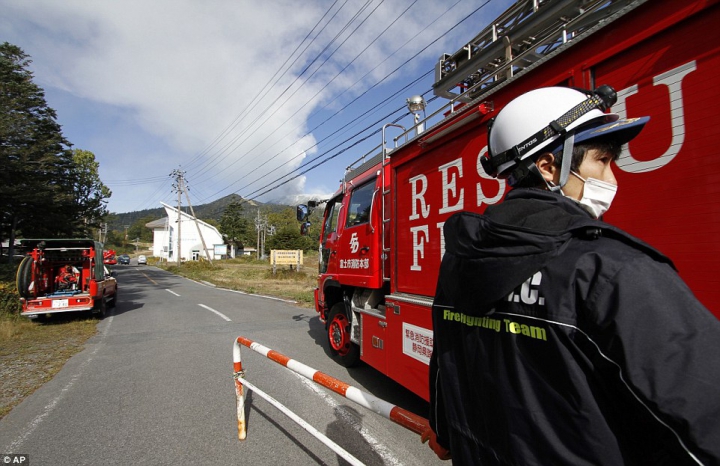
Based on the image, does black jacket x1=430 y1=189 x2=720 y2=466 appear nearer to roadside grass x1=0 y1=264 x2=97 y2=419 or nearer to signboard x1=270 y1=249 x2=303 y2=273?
roadside grass x1=0 y1=264 x2=97 y2=419

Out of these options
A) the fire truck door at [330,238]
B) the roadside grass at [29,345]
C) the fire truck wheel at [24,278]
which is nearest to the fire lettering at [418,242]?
the fire truck door at [330,238]

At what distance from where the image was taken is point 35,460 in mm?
3010

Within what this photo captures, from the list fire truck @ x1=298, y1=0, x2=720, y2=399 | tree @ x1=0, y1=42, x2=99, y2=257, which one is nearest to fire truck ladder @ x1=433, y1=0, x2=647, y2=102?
fire truck @ x1=298, y1=0, x2=720, y2=399

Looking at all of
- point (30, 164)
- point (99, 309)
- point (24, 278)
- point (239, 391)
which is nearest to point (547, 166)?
point (239, 391)

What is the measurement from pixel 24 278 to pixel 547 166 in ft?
38.3

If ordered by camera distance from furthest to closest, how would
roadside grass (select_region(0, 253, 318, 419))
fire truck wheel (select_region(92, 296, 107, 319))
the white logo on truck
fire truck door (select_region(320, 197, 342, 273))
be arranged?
fire truck wheel (select_region(92, 296, 107, 319)) < fire truck door (select_region(320, 197, 342, 273)) < roadside grass (select_region(0, 253, 318, 419)) < the white logo on truck

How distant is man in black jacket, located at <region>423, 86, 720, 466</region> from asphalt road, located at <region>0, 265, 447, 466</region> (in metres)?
2.42

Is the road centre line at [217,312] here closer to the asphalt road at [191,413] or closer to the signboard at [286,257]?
the asphalt road at [191,413]

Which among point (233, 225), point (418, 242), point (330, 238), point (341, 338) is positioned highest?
point (233, 225)

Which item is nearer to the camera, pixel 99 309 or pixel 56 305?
pixel 56 305

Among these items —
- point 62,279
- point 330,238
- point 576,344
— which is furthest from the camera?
point 62,279

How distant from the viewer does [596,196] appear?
1.01m

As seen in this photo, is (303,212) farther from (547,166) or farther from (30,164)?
(30,164)

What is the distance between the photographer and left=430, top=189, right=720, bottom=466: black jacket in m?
0.66
